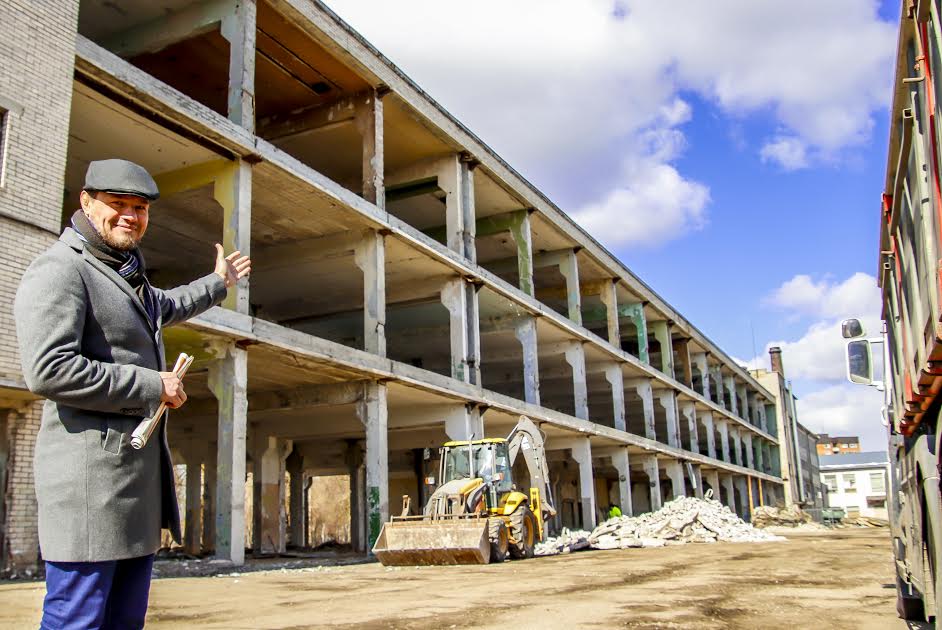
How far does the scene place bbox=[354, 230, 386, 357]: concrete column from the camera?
58.3 ft

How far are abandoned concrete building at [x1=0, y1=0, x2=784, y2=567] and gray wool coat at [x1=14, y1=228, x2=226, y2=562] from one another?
8.82 metres

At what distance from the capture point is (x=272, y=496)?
2325 centimetres

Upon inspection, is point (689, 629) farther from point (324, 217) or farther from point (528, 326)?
point (528, 326)

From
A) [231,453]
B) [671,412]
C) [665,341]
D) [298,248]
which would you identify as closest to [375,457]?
[231,453]

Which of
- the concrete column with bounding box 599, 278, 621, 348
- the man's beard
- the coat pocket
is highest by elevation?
the concrete column with bounding box 599, 278, 621, 348

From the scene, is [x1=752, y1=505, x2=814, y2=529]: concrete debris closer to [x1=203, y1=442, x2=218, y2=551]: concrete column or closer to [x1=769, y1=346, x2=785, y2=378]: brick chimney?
[x1=769, y1=346, x2=785, y2=378]: brick chimney

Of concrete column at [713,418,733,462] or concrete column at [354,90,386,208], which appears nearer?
concrete column at [354,90,386,208]

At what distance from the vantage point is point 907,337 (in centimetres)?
498

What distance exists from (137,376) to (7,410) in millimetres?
9722

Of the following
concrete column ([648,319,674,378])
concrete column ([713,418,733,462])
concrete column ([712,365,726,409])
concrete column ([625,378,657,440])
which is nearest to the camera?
concrete column ([625,378,657,440])

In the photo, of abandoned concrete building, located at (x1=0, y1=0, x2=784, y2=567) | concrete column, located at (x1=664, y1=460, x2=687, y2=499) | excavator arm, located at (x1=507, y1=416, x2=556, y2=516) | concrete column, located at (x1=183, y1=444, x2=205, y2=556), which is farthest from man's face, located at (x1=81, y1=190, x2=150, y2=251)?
concrete column, located at (x1=664, y1=460, x2=687, y2=499)

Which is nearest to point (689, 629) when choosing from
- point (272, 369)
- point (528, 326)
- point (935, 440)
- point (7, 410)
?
point (935, 440)

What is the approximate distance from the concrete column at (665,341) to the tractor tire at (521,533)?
21.4 meters

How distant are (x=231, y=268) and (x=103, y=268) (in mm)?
811
